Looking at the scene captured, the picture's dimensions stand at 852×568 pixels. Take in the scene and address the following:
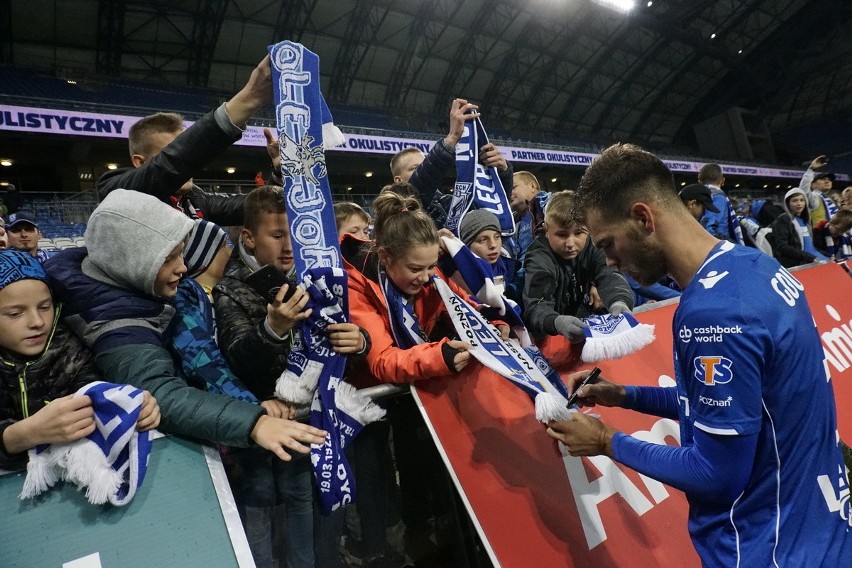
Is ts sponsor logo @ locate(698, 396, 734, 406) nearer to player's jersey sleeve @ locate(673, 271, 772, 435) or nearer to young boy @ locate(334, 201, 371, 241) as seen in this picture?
player's jersey sleeve @ locate(673, 271, 772, 435)

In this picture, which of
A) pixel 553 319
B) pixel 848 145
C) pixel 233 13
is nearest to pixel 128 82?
pixel 233 13

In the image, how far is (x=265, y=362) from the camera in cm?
148

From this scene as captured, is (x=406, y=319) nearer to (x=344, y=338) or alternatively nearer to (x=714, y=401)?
(x=344, y=338)

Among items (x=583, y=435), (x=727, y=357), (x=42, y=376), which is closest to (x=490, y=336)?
(x=583, y=435)

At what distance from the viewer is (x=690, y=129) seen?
3453 cm

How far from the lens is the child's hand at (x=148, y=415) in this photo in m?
1.19

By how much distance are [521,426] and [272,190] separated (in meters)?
1.40

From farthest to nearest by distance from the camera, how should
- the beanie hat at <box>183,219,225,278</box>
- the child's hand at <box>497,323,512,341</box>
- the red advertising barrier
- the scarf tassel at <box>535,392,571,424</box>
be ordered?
the child's hand at <box>497,323,512,341</box> → the beanie hat at <box>183,219,225,278</box> → the red advertising barrier → the scarf tassel at <box>535,392,571,424</box>

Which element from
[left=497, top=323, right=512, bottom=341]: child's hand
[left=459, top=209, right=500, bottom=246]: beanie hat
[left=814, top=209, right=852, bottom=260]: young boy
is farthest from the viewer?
[left=814, top=209, right=852, bottom=260]: young boy

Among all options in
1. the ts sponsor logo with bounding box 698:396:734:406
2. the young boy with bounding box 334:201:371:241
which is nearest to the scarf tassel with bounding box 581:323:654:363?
the ts sponsor logo with bounding box 698:396:734:406

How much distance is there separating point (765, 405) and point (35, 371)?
1910 millimetres

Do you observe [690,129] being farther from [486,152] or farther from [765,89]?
[486,152]

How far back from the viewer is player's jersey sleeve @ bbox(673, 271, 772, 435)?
3.43 feet

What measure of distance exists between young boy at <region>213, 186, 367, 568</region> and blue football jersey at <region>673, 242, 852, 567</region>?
3.22 feet
